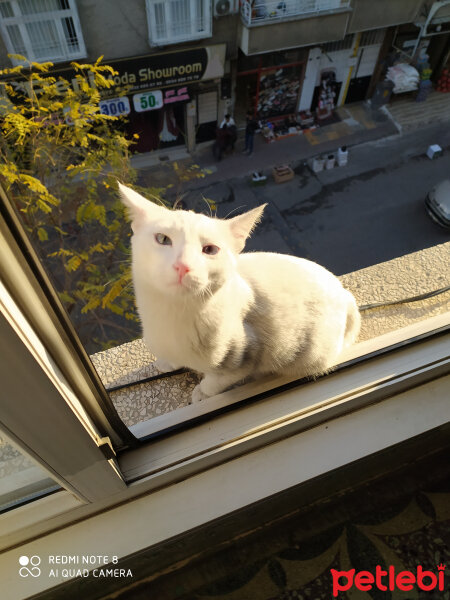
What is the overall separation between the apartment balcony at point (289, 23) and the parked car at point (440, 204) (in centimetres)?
164

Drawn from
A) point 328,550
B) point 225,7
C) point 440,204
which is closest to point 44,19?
point 225,7

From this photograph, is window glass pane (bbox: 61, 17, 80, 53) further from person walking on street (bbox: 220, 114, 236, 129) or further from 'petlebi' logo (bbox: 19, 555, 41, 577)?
'petlebi' logo (bbox: 19, 555, 41, 577)

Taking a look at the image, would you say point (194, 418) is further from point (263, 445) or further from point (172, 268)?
point (172, 268)

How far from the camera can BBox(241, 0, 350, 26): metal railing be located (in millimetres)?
3100

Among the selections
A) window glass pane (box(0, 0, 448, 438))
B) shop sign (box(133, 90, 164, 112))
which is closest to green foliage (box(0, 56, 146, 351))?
window glass pane (box(0, 0, 448, 438))

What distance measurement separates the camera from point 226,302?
2.50ft

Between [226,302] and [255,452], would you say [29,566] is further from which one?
[226,302]

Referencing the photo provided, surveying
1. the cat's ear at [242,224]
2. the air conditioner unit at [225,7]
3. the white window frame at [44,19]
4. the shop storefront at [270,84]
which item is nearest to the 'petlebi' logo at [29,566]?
the cat's ear at [242,224]

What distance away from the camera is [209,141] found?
406 cm

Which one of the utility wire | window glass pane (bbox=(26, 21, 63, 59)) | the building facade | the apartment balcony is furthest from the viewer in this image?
the apartment balcony

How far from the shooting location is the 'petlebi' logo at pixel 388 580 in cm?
90

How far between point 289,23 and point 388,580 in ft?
12.3

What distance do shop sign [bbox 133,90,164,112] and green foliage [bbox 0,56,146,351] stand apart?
1.54 meters

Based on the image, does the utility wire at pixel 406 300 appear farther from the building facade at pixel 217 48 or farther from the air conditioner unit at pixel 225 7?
the air conditioner unit at pixel 225 7
